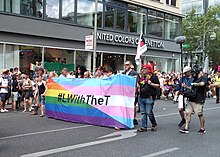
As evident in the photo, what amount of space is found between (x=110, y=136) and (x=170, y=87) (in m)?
13.0

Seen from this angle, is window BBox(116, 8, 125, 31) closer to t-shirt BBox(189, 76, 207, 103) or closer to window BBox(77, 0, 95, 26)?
window BBox(77, 0, 95, 26)

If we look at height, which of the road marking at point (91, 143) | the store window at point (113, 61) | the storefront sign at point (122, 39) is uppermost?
the storefront sign at point (122, 39)

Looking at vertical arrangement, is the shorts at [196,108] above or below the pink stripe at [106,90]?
below

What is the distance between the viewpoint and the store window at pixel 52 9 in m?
19.4

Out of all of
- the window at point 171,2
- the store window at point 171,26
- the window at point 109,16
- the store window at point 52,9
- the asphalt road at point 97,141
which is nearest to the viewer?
the asphalt road at point 97,141

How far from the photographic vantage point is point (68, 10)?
810 inches

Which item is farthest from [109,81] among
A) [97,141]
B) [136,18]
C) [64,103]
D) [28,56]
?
[136,18]

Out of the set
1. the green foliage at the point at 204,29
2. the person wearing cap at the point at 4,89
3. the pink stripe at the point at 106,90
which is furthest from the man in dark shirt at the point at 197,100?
the green foliage at the point at 204,29

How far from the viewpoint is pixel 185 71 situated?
8695 mm

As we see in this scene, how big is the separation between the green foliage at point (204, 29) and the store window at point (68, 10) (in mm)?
27847

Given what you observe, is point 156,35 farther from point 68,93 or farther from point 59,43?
point 68,93

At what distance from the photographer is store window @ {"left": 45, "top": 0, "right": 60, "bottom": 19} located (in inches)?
762

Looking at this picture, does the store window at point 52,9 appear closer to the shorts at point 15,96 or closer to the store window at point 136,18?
the store window at point 136,18

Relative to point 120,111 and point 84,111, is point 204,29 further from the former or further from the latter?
point 120,111
